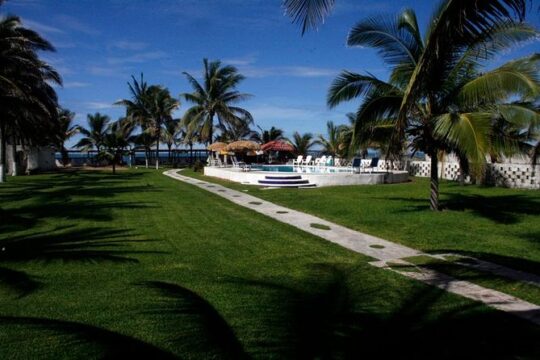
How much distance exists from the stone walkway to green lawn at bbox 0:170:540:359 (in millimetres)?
257

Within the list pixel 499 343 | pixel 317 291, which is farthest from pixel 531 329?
pixel 317 291

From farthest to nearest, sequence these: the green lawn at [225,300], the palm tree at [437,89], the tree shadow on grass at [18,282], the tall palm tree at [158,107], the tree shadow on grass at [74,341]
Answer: the tall palm tree at [158,107] → the palm tree at [437,89] → the tree shadow on grass at [18,282] → the green lawn at [225,300] → the tree shadow on grass at [74,341]

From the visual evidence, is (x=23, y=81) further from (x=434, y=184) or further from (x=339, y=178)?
(x=434, y=184)

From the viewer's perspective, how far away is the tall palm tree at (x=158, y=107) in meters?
44.3

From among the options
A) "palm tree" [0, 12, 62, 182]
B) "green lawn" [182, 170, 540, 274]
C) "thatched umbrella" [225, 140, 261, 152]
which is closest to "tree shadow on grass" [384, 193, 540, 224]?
"green lawn" [182, 170, 540, 274]

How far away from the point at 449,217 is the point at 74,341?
9.22m

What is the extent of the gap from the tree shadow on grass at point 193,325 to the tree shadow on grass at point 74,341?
250mm

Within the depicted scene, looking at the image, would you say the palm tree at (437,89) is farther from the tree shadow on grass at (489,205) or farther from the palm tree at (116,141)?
the palm tree at (116,141)

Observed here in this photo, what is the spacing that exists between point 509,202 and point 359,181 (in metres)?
8.25

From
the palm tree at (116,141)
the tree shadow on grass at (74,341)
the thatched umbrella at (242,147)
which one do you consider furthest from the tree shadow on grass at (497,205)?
the palm tree at (116,141)

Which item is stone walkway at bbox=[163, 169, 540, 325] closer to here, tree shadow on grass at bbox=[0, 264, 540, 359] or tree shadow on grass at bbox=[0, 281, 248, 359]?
tree shadow on grass at bbox=[0, 264, 540, 359]

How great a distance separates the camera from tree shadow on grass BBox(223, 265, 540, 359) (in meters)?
3.83

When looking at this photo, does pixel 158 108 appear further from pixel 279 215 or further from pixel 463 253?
pixel 463 253

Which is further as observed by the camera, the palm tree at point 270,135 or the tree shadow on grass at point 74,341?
the palm tree at point 270,135
